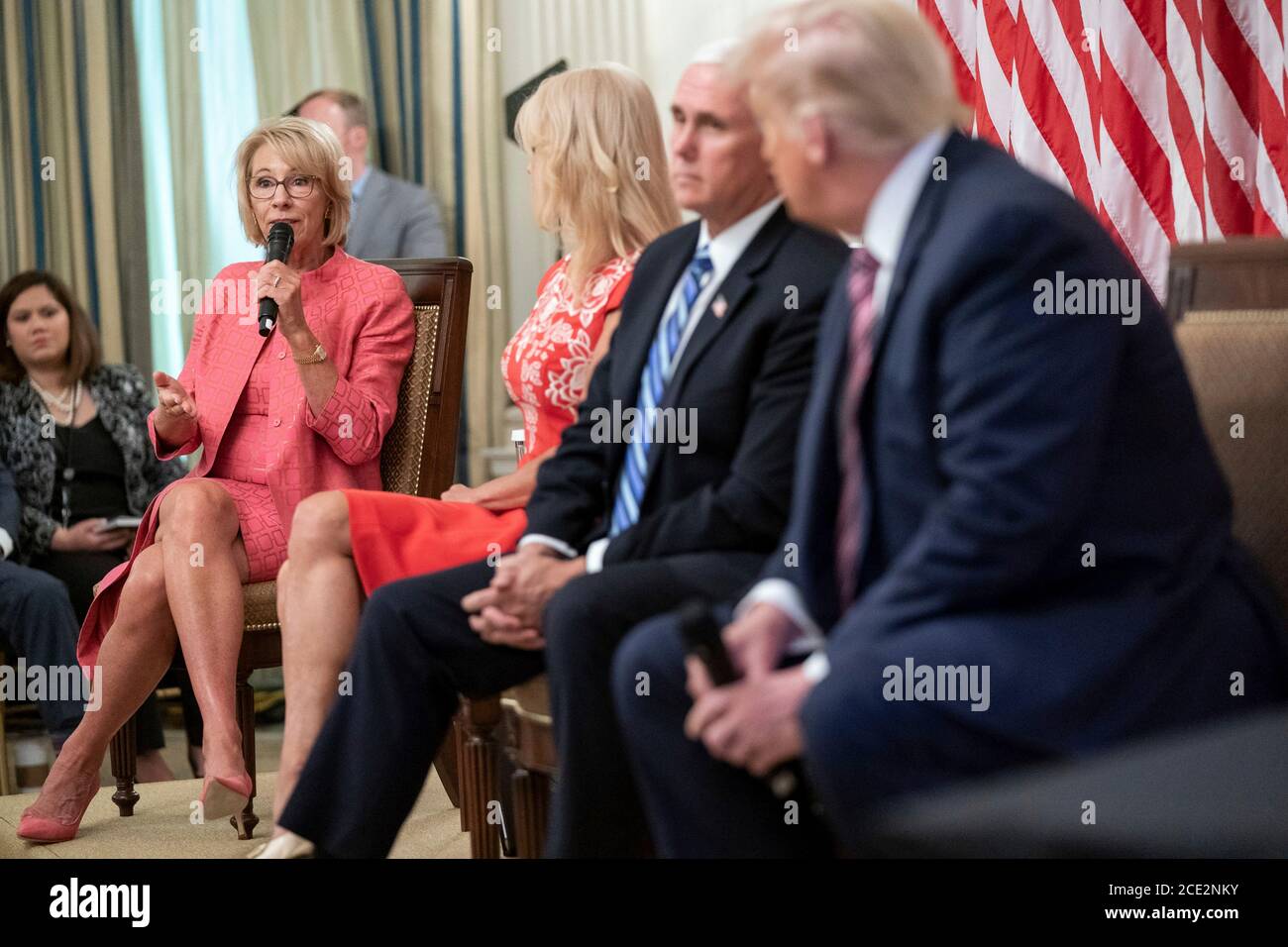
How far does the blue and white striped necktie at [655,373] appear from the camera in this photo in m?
1.92

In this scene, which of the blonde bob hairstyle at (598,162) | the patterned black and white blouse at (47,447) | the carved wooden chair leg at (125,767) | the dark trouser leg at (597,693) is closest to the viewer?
the dark trouser leg at (597,693)

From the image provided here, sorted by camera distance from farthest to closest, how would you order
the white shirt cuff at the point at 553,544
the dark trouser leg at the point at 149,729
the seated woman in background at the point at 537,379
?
the dark trouser leg at the point at 149,729, the seated woman in background at the point at 537,379, the white shirt cuff at the point at 553,544

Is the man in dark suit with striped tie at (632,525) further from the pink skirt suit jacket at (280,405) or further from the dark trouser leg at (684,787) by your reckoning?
the pink skirt suit jacket at (280,405)

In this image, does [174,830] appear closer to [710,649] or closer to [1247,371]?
[710,649]

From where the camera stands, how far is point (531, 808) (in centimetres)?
209

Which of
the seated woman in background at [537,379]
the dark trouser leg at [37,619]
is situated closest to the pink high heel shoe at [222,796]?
the seated woman in background at [537,379]

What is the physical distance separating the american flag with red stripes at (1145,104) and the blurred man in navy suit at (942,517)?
59.9 inches

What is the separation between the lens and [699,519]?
1.78 m

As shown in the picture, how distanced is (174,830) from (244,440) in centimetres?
79

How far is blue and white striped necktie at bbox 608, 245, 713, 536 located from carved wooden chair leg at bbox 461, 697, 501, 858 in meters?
0.40

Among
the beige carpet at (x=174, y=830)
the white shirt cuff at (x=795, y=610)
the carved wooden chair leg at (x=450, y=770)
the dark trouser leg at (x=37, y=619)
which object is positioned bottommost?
the beige carpet at (x=174, y=830)
